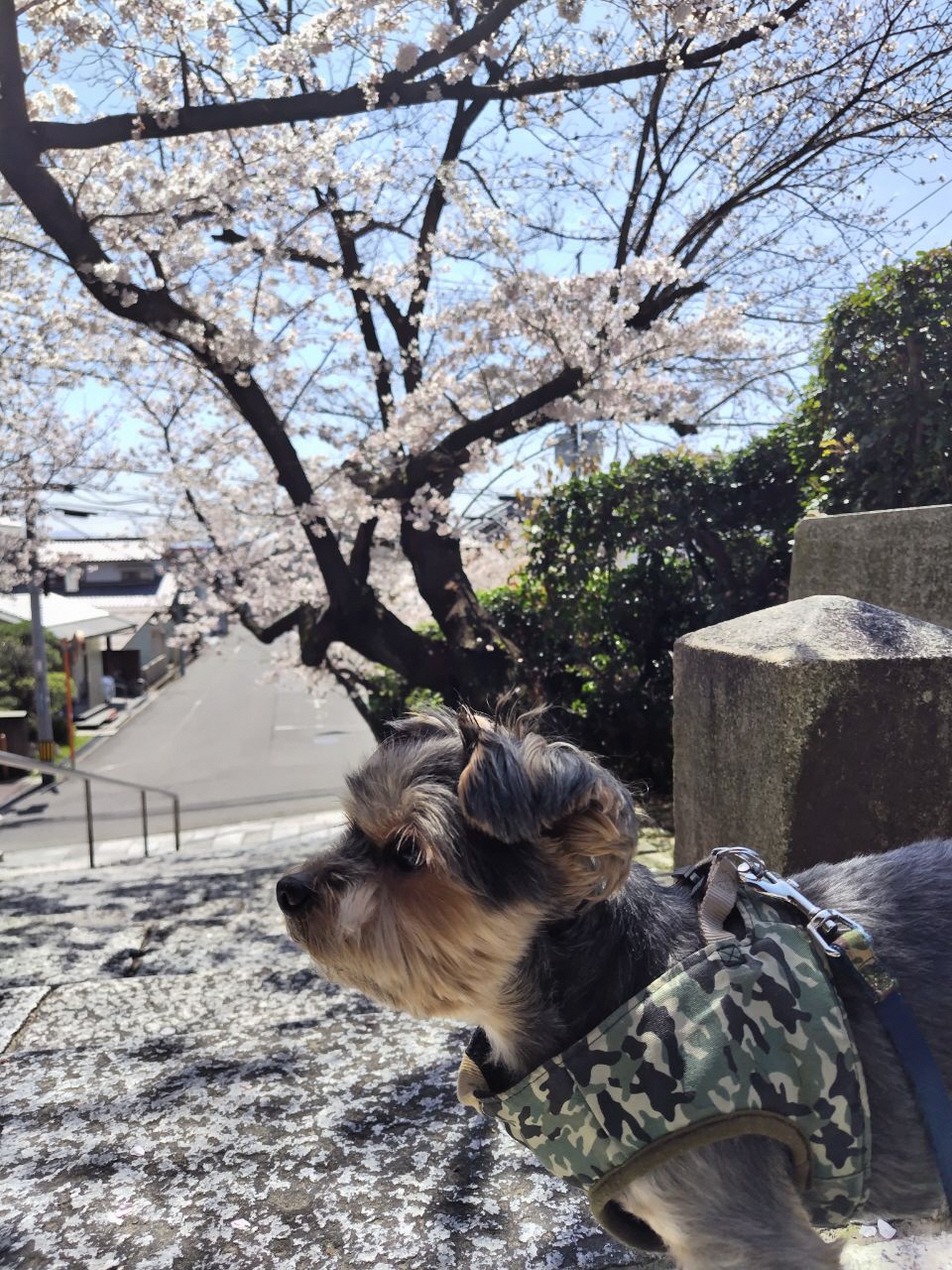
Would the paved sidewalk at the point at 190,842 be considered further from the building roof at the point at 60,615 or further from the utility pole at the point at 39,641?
the building roof at the point at 60,615

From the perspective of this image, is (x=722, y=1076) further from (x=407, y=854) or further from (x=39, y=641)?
(x=39, y=641)

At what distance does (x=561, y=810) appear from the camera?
5.23 ft

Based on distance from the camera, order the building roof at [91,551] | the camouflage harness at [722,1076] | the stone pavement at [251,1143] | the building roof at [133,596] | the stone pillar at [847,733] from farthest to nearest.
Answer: the building roof at [133,596], the building roof at [91,551], the stone pillar at [847,733], the stone pavement at [251,1143], the camouflage harness at [722,1076]

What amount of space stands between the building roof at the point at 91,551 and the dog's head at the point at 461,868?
1578cm

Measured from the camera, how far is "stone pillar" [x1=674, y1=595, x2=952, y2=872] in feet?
8.79

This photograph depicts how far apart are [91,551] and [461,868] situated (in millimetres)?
30344

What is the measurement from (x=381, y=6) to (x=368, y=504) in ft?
14.3

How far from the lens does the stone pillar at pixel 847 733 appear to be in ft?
8.79

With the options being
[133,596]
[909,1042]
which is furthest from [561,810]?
[133,596]

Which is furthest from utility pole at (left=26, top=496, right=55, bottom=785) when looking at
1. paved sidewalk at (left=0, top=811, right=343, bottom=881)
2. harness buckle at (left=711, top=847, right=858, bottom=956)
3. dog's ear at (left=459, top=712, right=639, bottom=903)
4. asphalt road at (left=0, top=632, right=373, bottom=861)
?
harness buckle at (left=711, top=847, right=858, bottom=956)

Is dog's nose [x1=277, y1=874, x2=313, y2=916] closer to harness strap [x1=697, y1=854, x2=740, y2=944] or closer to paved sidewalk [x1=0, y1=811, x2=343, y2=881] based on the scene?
harness strap [x1=697, y1=854, x2=740, y2=944]

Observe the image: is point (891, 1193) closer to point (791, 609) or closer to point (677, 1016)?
point (677, 1016)

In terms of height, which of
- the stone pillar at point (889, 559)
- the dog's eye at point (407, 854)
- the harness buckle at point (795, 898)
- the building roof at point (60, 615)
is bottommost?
the harness buckle at point (795, 898)

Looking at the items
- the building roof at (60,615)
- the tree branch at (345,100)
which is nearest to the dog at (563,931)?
the tree branch at (345,100)
